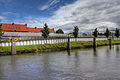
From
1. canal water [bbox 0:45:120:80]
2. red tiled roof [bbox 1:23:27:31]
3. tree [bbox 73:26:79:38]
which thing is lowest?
canal water [bbox 0:45:120:80]

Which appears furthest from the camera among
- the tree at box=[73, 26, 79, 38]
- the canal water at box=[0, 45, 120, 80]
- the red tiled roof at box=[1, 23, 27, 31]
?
the red tiled roof at box=[1, 23, 27, 31]

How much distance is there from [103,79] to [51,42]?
171ft

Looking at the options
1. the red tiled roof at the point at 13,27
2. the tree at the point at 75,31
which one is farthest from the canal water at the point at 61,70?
the red tiled roof at the point at 13,27

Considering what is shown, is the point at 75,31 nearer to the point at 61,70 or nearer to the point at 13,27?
the point at 13,27

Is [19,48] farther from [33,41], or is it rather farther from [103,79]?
[103,79]

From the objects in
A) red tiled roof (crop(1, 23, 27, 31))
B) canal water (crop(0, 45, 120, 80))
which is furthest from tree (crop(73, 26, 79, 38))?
canal water (crop(0, 45, 120, 80))

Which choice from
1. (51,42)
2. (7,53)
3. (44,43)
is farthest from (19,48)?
(51,42)

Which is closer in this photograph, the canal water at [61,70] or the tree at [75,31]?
the canal water at [61,70]

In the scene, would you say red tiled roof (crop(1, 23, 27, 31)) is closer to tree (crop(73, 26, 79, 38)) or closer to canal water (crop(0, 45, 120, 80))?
tree (crop(73, 26, 79, 38))

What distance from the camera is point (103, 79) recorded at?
50.2 feet

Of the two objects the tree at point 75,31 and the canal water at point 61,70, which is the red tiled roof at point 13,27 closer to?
the tree at point 75,31

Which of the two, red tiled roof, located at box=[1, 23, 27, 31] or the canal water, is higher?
red tiled roof, located at box=[1, 23, 27, 31]

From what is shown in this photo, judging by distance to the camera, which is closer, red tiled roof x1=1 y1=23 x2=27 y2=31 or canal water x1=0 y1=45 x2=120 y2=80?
canal water x1=0 y1=45 x2=120 y2=80

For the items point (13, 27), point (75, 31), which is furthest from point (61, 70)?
point (13, 27)
